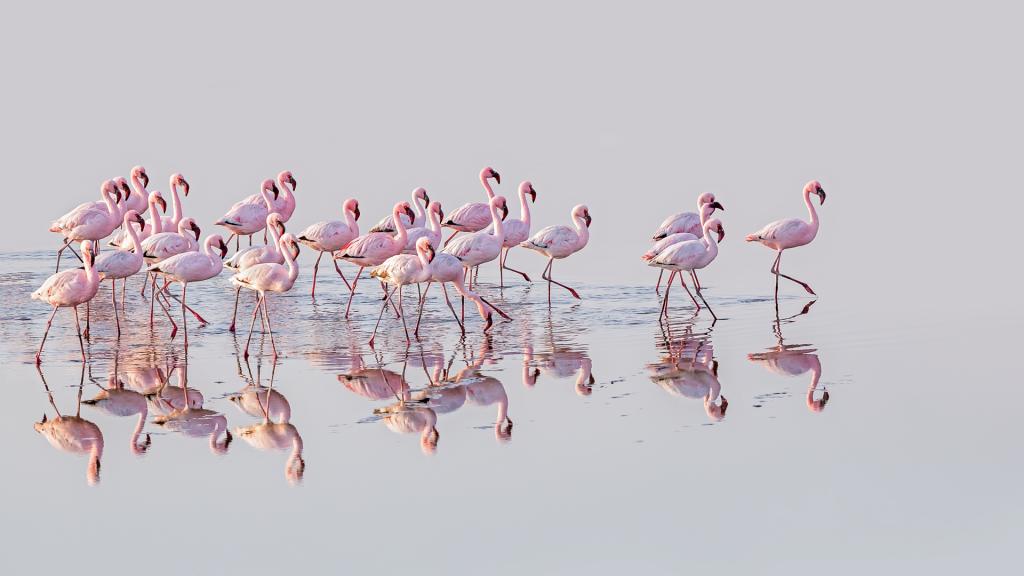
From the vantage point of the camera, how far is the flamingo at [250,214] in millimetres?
17812

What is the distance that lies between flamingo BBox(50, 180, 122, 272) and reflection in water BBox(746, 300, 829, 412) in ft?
27.1

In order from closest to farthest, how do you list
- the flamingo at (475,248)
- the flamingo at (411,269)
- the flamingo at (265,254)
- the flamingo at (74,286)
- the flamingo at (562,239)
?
the flamingo at (74,286)
the flamingo at (411,269)
the flamingo at (265,254)
the flamingo at (475,248)
the flamingo at (562,239)

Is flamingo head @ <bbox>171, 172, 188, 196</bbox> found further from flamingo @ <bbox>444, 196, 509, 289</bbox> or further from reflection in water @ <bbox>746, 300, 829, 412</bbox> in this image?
reflection in water @ <bbox>746, 300, 829, 412</bbox>

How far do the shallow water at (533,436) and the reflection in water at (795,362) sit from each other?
4 centimetres

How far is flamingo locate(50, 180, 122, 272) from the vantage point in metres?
16.6

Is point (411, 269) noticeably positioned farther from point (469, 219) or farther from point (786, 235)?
point (786, 235)

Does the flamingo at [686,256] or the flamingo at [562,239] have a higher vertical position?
the flamingo at [562,239]

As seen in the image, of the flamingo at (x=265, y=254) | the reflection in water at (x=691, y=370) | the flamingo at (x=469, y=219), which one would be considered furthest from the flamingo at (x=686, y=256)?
the flamingo at (x=265, y=254)

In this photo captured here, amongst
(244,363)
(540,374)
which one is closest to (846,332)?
(540,374)

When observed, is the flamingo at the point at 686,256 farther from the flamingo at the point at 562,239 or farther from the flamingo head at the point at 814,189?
the flamingo head at the point at 814,189

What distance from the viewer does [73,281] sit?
12.0 metres

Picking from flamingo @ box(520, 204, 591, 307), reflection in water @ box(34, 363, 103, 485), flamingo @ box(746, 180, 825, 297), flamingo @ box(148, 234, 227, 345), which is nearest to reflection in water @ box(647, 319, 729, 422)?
flamingo @ box(746, 180, 825, 297)

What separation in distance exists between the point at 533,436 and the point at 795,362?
3297 millimetres

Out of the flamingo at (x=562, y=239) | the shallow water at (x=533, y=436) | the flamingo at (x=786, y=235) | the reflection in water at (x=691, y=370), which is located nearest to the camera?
the shallow water at (x=533, y=436)
